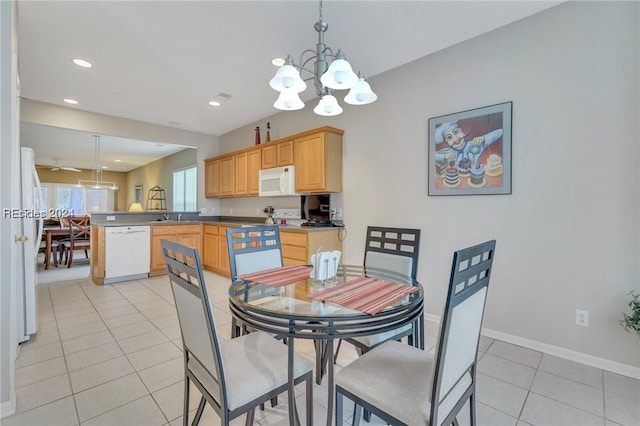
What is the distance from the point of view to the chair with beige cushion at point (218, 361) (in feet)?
3.65

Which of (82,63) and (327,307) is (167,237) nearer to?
(82,63)

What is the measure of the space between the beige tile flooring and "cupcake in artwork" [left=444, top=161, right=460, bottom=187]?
1.38 m

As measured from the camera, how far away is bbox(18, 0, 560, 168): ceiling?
226 centimetres

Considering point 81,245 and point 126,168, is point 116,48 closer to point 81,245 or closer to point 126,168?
point 81,245

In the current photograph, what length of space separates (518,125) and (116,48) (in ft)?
12.0

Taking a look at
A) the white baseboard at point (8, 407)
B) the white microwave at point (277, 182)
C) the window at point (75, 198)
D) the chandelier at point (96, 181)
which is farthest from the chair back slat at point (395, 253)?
the window at point (75, 198)

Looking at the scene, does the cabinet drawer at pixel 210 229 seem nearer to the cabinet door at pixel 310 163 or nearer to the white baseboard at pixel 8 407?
the cabinet door at pixel 310 163

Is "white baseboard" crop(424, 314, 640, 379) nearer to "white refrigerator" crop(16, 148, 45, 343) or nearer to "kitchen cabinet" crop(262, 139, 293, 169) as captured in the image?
"kitchen cabinet" crop(262, 139, 293, 169)

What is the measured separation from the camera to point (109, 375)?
2018 mm

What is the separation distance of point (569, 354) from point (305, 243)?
252 centimetres

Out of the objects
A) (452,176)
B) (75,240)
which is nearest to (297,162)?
(452,176)

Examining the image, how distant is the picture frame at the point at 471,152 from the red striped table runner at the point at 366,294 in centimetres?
147

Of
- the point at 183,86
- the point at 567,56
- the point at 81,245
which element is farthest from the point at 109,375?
the point at 81,245

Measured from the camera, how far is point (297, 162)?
158 inches
